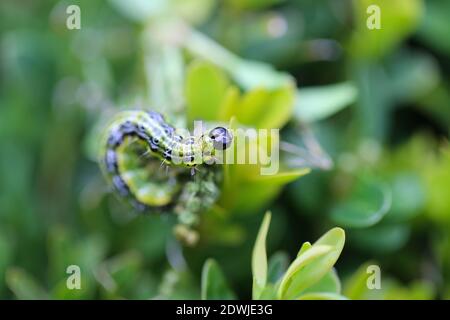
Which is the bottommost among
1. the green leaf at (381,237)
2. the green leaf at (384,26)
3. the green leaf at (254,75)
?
the green leaf at (381,237)

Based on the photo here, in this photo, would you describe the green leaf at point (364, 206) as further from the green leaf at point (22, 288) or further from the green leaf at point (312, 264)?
the green leaf at point (22, 288)

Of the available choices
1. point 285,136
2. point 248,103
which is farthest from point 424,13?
point 248,103

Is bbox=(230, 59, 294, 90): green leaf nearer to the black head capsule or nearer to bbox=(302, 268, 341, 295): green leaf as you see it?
the black head capsule

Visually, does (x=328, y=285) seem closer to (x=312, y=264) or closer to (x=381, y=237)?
(x=312, y=264)

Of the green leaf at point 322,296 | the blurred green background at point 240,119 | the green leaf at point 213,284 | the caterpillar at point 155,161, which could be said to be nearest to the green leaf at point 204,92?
the blurred green background at point 240,119

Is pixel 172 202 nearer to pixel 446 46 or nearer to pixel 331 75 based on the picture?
pixel 331 75
